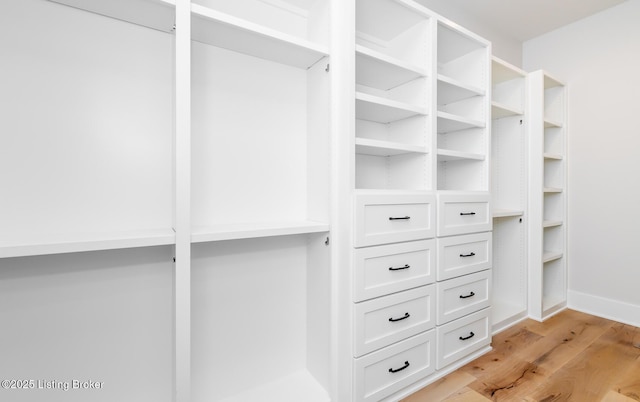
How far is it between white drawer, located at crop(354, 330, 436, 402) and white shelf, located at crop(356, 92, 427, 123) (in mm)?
1188

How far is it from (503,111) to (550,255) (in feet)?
4.34

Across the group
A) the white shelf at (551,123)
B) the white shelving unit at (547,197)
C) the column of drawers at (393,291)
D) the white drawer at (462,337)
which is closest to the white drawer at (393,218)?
the column of drawers at (393,291)

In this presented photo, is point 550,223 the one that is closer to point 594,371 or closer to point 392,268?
point 594,371

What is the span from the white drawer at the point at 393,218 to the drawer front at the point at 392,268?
4cm

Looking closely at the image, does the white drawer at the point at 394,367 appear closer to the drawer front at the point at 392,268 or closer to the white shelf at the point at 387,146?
the drawer front at the point at 392,268

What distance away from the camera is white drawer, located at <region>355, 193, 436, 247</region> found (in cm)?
133

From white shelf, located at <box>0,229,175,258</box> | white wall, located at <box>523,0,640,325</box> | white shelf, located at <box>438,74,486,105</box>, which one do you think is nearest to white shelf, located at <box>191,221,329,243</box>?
white shelf, located at <box>0,229,175,258</box>

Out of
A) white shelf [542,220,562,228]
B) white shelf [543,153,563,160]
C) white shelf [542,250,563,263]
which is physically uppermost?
white shelf [543,153,563,160]

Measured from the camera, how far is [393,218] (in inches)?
55.6

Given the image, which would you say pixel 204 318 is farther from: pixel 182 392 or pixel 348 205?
pixel 348 205

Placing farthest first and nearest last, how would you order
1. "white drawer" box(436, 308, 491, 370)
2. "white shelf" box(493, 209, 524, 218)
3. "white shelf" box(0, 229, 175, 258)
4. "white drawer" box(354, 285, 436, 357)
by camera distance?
1. "white shelf" box(493, 209, 524, 218)
2. "white drawer" box(436, 308, 491, 370)
3. "white drawer" box(354, 285, 436, 357)
4. "white shelf" box(0, 229, 175, 258)

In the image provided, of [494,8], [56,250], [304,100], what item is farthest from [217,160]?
[494,8]

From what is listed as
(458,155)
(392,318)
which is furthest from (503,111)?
(392,318)

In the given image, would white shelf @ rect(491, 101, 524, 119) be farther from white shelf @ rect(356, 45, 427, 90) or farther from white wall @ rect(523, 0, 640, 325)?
white shelf @ rect(356, 45, 427, 90)
